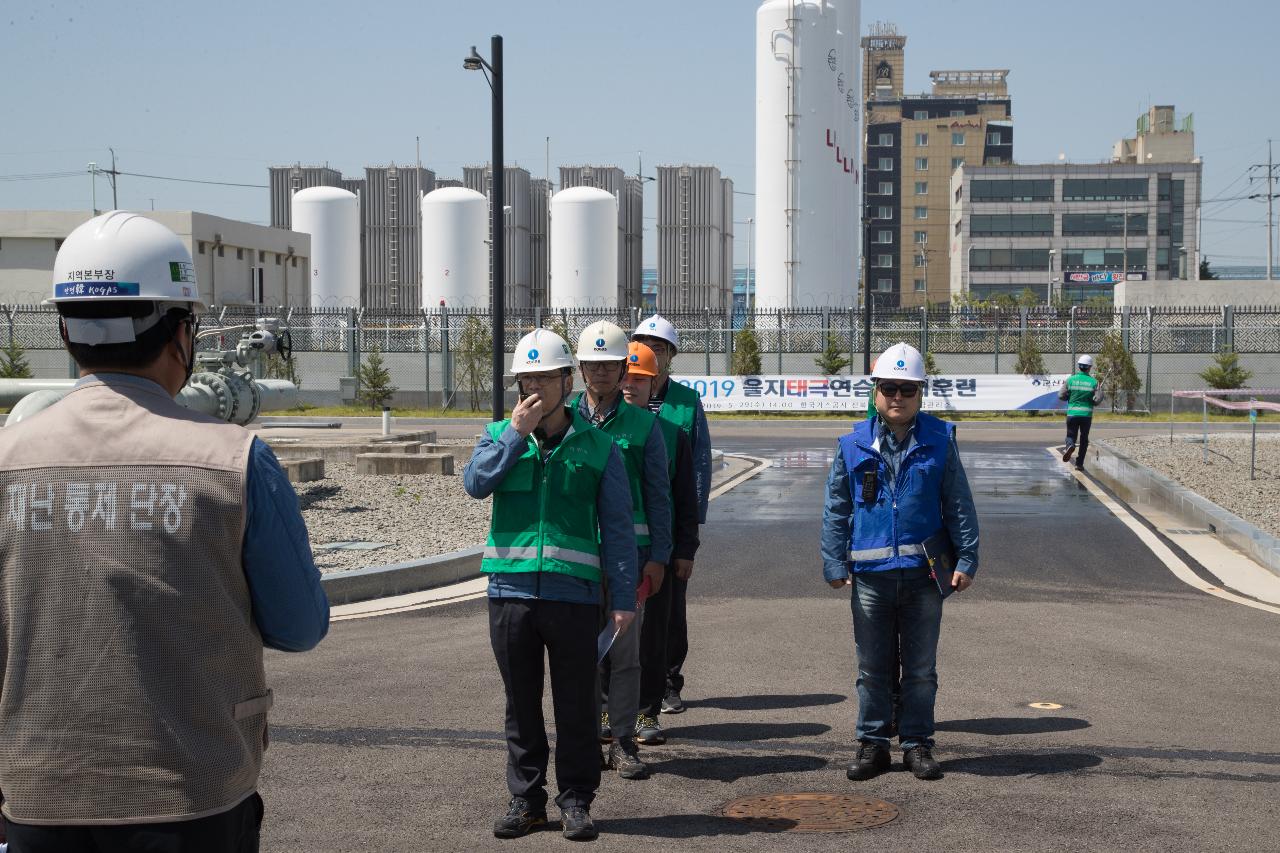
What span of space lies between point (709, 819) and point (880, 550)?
153 centimetres

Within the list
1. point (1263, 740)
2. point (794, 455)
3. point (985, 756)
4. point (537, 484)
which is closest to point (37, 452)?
point (537, 484)

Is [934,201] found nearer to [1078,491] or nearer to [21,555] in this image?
[1078,491]

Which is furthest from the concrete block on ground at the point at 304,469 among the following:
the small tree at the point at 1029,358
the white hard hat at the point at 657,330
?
the small tree at the point at 1029,358

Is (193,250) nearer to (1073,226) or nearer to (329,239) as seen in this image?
(329,239)

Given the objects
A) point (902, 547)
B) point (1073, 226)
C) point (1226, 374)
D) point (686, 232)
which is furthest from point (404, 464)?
point (1073, 226)

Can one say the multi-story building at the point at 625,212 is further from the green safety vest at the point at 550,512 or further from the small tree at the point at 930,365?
the green safety vest at the point at 550,512

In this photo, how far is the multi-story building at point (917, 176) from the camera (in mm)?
129375

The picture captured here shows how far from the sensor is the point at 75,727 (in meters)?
2.82

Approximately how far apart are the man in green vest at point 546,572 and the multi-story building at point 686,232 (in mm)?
70989

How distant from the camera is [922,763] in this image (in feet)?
21.4

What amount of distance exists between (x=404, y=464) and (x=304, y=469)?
5.22 feet

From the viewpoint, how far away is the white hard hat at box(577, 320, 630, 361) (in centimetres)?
671

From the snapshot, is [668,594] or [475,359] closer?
[668,594]

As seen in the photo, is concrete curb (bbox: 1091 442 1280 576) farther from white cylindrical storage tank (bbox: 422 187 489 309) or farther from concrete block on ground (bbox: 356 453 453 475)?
white cylindrical storage tank (bbox: 422 187 489 309)
